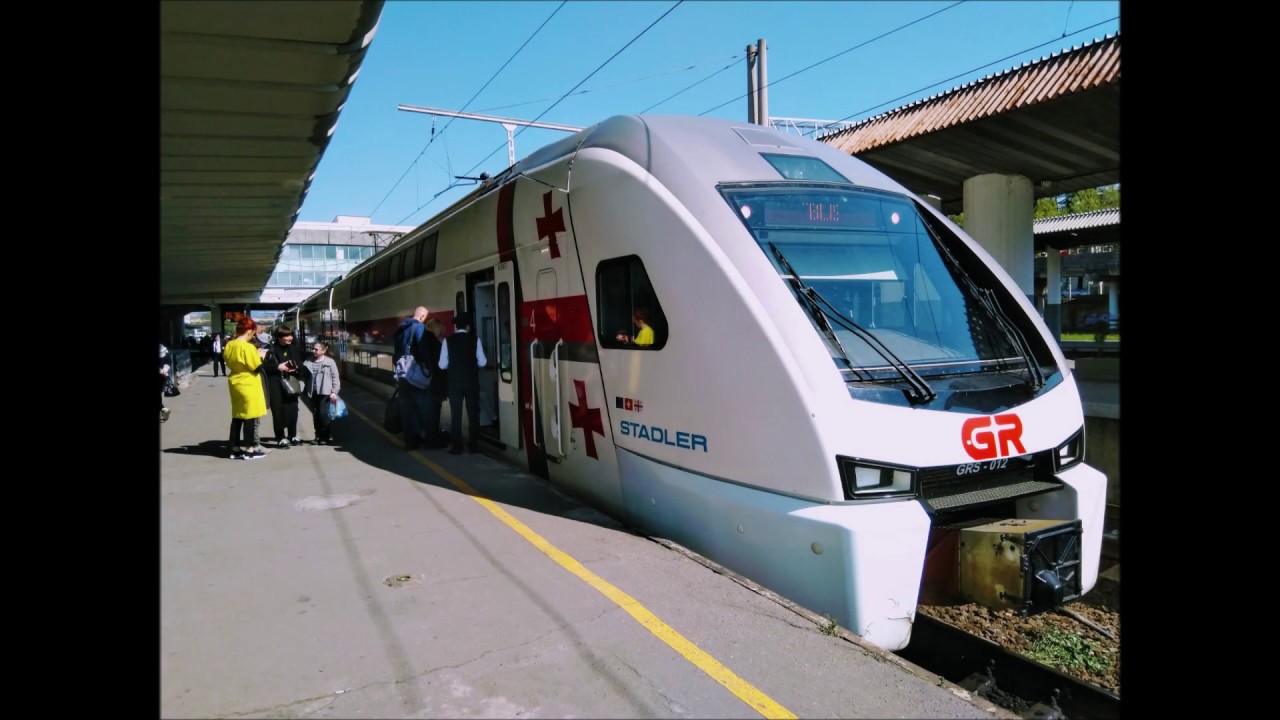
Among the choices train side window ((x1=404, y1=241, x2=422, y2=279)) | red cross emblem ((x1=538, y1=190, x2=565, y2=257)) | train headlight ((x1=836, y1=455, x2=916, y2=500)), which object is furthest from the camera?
train side window ((x1=404, y1=241, x2=422, y2=279))

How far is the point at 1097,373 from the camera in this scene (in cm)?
1331

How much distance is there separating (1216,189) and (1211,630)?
5.67 ft

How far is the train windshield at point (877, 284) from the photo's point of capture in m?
4.31

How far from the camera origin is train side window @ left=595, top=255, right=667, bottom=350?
4965 millimetres

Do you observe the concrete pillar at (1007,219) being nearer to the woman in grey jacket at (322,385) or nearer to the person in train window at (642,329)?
the person in train window at (642,329)

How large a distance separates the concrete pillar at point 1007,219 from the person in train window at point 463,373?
327 inches

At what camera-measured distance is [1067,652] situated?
430cm

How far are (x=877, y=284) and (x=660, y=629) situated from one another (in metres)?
2.53

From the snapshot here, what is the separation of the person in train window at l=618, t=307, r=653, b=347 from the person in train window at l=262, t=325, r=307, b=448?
540 cm

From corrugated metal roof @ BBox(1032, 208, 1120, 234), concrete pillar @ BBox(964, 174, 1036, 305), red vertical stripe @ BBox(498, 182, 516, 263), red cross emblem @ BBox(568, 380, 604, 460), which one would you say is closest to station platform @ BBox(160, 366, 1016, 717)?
red cross emblem @ BBox(568, 380, 604, 460)

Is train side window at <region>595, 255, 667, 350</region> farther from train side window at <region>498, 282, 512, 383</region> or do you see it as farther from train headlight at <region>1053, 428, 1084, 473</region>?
train headlight at <region>1053, 428, 1084, 473</region>

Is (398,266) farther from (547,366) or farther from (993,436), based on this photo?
(993,436)
